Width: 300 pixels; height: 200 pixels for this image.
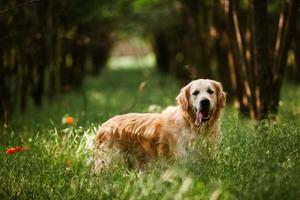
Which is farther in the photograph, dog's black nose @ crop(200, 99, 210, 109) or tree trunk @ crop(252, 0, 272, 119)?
tree trunk @ crop(252, 0, 272, 119)

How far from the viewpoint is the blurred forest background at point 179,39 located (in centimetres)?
945

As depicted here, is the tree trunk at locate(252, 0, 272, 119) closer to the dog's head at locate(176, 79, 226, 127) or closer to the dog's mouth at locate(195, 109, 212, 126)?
the dog's head at locate(176, 79, 226, 127)

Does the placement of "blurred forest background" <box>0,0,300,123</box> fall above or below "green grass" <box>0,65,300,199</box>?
below

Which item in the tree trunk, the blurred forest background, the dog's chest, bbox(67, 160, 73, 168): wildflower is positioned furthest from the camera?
the blurred forest background

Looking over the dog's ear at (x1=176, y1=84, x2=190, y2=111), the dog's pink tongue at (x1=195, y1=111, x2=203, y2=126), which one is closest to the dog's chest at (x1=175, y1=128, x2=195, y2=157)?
the dog's pink tongue at (x1=195, y1=111, x2=203, y2=126)

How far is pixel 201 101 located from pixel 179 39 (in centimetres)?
2003

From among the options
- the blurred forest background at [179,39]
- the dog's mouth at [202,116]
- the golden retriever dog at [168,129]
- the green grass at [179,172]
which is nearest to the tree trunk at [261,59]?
the blurred forest background at [179,39]

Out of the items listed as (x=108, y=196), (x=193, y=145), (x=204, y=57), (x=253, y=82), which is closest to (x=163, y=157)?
(x=193, y=145)

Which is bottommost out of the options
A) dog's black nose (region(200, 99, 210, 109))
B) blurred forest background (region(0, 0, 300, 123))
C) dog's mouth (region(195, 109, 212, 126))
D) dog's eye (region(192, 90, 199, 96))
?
blurred forest background (region(0, 0, 300, 123))

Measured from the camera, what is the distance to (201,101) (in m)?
7.19

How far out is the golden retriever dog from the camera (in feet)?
23.5

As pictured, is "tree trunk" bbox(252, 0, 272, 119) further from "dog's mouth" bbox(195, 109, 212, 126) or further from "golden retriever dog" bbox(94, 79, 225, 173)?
"dog's mouth" bbox(195, 109, 212, 126)

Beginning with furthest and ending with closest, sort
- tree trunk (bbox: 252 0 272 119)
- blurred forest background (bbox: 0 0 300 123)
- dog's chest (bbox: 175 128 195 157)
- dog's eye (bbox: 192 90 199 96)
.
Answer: blurred forest background (bbox: 0 0 300 123)
tree trunk (bbox: 252 0 272 119)
dog's eye (bbox: 192 90 199 96)
dog's chest (bbox: 175 128 195 157)

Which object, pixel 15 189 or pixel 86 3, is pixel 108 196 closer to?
pixel 15 189
